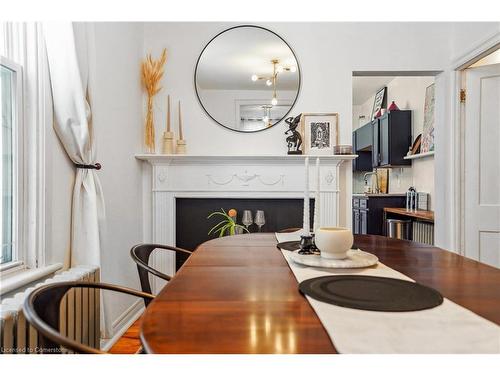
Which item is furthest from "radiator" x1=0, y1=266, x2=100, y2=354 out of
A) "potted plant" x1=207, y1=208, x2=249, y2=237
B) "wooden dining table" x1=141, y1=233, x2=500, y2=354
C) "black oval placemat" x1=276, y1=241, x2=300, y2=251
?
"potted plant" x1=207, y1=208, x2=249, y2=237

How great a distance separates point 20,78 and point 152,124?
58.0 inches

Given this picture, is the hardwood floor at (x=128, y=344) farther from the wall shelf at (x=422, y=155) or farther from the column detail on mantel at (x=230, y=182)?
the wall shelf at (x=422, y=155)

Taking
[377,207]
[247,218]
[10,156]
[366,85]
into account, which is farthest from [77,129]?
[366,85]

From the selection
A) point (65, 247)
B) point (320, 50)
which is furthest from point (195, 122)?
point (65, 247)

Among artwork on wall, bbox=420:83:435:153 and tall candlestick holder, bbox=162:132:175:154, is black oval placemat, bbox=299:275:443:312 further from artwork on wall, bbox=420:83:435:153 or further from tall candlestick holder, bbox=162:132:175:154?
artwork on wall, bbox=420:83:435:153

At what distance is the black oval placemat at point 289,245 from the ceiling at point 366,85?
4.35 m

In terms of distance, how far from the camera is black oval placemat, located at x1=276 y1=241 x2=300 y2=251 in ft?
5.04

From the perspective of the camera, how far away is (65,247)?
1886 mm

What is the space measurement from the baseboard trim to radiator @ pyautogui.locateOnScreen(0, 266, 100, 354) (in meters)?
0.45

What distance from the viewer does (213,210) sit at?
315cm

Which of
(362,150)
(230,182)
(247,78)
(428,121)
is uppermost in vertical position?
(247,78)

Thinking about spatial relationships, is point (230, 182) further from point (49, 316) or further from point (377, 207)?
point (377, 207)

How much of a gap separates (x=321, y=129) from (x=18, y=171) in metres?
2.24

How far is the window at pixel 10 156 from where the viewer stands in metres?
1.54
